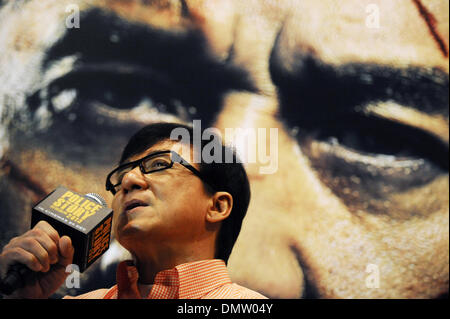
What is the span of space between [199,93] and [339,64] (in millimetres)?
620

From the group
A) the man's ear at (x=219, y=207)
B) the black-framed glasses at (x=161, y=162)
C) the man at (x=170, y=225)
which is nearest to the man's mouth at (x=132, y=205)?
the man at (x=170, y=225)

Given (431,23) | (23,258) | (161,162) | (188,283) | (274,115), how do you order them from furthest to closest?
(431,23)
(274,115)
(161,162)
(188,283)
(23,258)

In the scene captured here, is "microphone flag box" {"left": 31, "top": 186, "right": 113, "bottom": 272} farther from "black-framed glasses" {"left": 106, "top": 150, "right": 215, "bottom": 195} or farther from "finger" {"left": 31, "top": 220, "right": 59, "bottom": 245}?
"black-framed glasses" {"left": 106, "top": 150, "right": 215, "bottom": 195}

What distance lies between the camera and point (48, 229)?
1463 millimetres

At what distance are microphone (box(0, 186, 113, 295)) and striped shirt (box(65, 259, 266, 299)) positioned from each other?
0.76ft

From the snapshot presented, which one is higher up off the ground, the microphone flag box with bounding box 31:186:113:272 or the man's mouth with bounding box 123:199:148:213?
the microphone flag box with bounding box 31:186:113:272

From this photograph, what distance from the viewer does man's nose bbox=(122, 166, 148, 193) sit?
1.75 meters

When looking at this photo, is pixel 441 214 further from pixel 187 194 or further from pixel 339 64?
pixel 187 194

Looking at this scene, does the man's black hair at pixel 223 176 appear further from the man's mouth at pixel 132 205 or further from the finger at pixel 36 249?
the finger at pixel 36 249

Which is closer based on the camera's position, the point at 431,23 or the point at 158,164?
the point at 158,164

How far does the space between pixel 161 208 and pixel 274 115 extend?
2.64 feet

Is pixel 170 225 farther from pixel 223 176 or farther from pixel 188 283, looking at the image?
pixel 223 176

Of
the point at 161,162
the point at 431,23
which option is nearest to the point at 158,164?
the point at 161,162

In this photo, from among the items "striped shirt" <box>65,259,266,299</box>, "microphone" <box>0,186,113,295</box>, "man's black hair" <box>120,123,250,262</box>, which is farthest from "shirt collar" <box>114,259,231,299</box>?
"microphone" <box>0,186,113,295</box>
